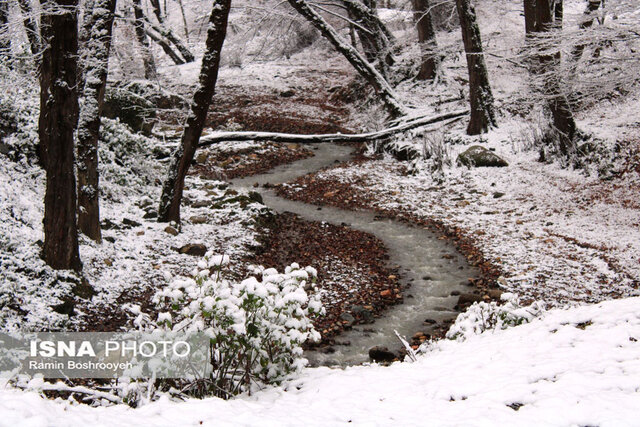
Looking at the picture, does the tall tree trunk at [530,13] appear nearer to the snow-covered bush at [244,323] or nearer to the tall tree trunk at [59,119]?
the tall tree trunk at [59,119]

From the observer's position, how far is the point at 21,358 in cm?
423

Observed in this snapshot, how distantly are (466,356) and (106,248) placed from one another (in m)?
5.22

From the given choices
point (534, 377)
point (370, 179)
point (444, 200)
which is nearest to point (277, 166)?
point (370, 179)

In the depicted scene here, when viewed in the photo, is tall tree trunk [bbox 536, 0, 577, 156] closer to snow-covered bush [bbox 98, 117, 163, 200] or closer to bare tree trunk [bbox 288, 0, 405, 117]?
bare tree trunk [bbox 288, 0, 405, 117]

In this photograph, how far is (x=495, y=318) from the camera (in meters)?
5.35

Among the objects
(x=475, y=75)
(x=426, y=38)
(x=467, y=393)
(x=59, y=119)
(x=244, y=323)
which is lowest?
(x=467, y=393)

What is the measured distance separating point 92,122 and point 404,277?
5.30 meters

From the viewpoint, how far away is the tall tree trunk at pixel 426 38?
53.0ft

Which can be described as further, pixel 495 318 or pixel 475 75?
pixel 475 75

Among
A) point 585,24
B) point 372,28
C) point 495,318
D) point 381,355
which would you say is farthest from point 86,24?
point 372,28

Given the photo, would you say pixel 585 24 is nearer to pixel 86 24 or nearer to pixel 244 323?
pixel 86 24

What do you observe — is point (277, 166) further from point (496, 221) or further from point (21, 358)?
point (21, 358)

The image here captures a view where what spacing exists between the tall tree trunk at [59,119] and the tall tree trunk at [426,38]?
12775 mm

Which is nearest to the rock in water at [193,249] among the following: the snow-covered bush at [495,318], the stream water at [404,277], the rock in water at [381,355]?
the stream water at [404,277]
